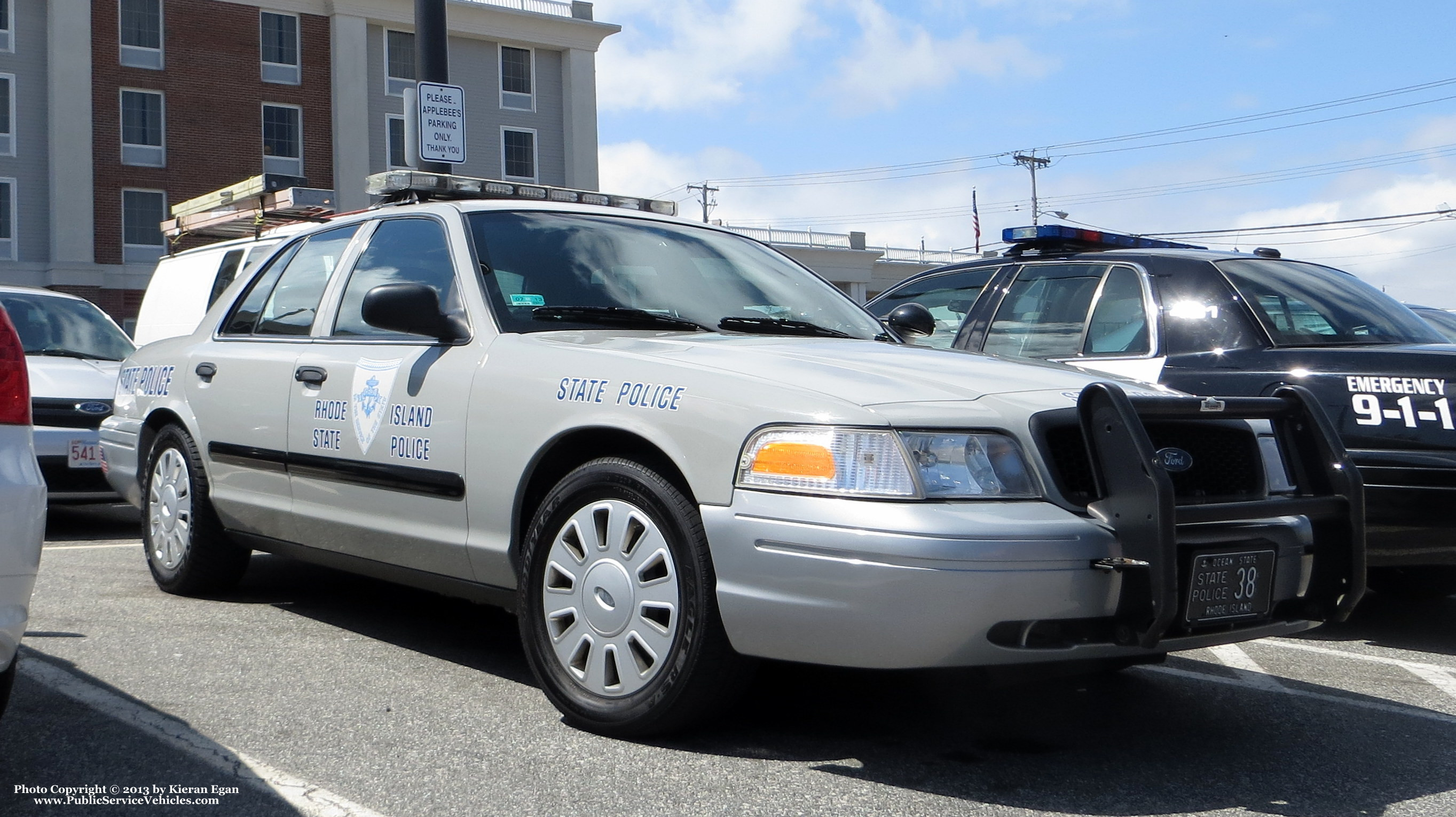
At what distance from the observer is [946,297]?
267 inches

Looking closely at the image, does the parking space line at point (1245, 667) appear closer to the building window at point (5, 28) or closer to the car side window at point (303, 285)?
the car side window at point (303, 285)

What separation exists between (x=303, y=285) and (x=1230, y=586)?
3.60 m

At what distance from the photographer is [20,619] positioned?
288cm

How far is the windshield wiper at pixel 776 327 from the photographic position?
428 centimetres

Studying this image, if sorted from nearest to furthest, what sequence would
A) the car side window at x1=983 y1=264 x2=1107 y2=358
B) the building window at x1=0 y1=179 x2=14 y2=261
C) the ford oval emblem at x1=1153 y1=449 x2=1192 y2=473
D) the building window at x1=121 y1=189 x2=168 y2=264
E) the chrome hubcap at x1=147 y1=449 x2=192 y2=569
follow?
the ford oval emblem at x1=1153 y1=449 x2=1192 y2=473
the chrome hubcap at x1=147 y1=449 x2=192 y2=569
the car side window at x1=983 y1=264 x2=1107 y2=358
the building window at x1=0 y1=179 x2=14 y2=261
the building window at x1=121 y1=189 x2=168 y2=264

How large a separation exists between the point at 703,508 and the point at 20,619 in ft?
5.04

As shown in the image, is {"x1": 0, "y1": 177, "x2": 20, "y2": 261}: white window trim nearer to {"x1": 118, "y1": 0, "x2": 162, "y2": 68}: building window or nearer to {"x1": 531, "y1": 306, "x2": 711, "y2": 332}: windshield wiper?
{"x1": 118, "y1": 0, "x2": 162, "y2": 68}: building window

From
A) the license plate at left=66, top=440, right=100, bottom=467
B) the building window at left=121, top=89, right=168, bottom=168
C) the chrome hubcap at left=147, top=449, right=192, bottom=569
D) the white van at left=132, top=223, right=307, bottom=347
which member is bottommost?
the chrome hubcap at left=147, top=449, right=192, bottom=569

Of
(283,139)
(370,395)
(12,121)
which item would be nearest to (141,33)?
(12,121)

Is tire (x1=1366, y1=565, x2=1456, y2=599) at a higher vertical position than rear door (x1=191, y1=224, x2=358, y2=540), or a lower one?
lower

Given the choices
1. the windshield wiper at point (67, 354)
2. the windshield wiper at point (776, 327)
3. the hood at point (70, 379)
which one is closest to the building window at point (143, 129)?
the windshield wiper at point (67, 354)

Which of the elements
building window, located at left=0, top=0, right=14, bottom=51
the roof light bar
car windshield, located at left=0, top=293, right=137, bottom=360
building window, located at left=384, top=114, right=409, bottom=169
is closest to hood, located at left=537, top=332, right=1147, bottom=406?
the roof light bar

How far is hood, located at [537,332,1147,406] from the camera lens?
329cm

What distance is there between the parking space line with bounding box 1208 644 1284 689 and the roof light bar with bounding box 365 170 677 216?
2.69 metres
